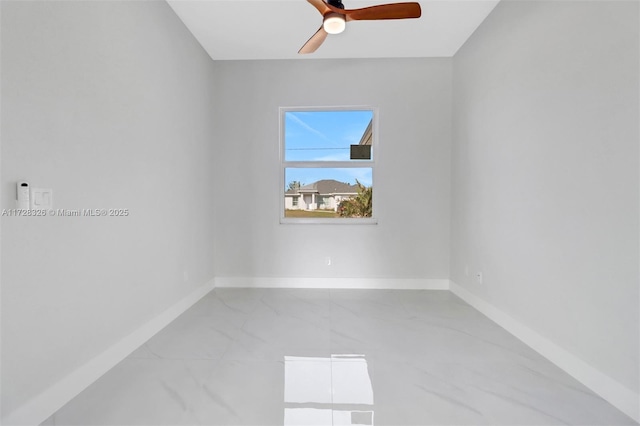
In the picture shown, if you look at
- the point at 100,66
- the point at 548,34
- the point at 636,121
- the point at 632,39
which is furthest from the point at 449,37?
the point at 100,66

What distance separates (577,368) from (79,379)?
9.30ft

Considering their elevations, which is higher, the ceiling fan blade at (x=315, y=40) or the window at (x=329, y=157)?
the ceiling fan blade at (x=315, y=40)

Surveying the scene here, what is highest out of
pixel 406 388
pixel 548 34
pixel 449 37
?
pixel 449 37

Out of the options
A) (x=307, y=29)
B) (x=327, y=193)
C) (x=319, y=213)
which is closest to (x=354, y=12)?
(x=307, y=29)

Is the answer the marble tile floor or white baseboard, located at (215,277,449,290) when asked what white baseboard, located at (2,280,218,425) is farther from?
white baseboard, located at (215,277,449,290)

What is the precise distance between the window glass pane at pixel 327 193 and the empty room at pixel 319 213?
1.0 inches

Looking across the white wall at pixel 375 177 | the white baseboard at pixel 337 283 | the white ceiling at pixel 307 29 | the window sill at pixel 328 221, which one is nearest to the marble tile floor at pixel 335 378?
the white baseboard at pixel 337 283

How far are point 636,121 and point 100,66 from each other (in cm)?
287

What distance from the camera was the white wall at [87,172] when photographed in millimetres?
1247

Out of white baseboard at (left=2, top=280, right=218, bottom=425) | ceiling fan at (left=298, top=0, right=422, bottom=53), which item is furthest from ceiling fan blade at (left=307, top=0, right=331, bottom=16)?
white baseboard at (left=2, top=280, right=218, bottom=425)

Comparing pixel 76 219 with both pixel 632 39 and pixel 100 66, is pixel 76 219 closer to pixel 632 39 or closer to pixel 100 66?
pixel 100 66

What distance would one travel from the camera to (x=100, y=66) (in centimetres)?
170

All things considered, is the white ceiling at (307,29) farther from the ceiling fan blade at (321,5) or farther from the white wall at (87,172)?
the ceiling fan blade at (321,5)

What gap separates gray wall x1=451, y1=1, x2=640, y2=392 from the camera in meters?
1.42
